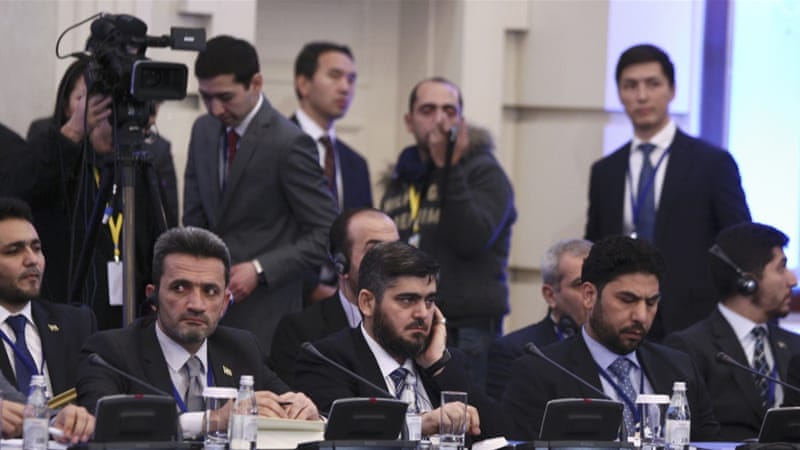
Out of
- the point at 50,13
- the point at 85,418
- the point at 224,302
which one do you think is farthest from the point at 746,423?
the point at 50,13

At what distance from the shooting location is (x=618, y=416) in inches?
199

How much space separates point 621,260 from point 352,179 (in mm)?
Result: 1897

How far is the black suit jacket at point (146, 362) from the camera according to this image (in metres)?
5.25

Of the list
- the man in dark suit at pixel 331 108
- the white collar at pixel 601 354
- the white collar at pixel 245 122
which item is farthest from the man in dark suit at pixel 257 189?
the white collar at pixel 601 354

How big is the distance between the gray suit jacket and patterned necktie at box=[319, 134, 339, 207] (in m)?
0.56

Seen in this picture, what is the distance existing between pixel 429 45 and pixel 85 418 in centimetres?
439

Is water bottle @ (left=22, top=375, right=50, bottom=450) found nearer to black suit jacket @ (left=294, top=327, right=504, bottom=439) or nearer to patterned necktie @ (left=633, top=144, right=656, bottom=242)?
black suit jacket @ (left=294, top=327, right=504, bottom=439)

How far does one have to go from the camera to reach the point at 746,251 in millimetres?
7062

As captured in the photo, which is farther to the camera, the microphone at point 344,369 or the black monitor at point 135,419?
the microphone at point 344,369

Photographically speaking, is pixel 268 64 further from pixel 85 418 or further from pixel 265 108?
pixel 85 418

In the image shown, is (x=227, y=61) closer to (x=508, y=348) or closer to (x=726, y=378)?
(x=508, y=348)

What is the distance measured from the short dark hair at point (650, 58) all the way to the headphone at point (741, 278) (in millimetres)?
1088

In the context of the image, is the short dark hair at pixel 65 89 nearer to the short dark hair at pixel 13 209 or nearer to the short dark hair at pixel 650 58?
the short dark hair at pixel 13 209

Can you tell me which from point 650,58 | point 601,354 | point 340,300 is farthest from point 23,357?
point 650,58
